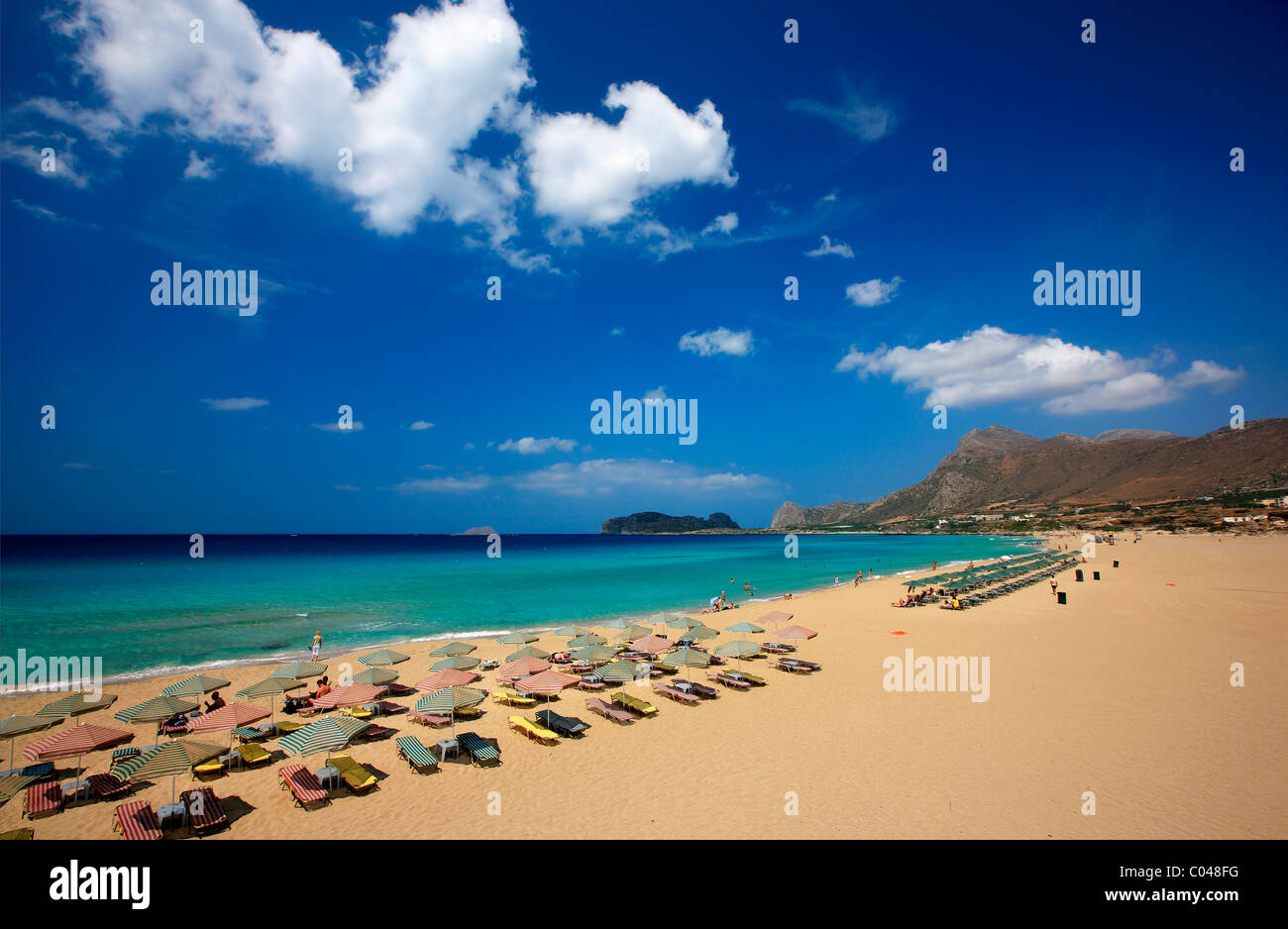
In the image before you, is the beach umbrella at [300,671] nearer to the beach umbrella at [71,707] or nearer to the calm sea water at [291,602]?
the beach umbrella at [71,707]

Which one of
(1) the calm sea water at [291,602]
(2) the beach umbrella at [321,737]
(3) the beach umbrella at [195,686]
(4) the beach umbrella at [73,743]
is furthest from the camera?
(1) the calm sea water at [291,602]

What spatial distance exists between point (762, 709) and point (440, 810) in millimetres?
8955

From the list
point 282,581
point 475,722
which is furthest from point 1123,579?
point 282,581

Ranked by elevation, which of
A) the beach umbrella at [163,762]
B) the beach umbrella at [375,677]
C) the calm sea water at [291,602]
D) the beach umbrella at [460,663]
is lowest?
the calm sea water at [291,602]

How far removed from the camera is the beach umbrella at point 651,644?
69.9ft

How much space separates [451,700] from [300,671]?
776 cm

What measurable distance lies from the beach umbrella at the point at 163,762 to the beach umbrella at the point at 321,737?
149 centimetres

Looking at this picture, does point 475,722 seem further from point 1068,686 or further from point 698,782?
point 1068,686

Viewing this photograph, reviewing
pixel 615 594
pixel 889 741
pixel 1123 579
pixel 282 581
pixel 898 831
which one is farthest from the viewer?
pixel 282 581

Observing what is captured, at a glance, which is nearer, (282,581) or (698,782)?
(698,782)

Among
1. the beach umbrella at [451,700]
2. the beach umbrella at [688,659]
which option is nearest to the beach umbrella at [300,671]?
the beach umbrella at [451,700]

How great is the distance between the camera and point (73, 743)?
12.3 metres
